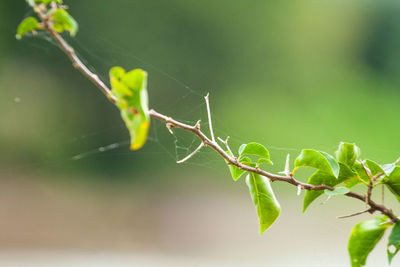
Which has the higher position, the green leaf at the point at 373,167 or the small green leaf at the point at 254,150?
the small green leaf at the point at 254,150

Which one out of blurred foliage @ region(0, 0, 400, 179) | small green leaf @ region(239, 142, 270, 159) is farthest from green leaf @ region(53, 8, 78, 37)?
blurred foliage @ region(0, 0, 400, 179)

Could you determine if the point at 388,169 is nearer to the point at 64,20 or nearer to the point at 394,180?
the point at 394,180

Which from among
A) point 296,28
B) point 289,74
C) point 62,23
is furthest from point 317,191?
point 296,28

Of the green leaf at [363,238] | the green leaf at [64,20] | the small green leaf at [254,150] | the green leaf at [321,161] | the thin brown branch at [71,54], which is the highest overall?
the green leaf at [64,20]

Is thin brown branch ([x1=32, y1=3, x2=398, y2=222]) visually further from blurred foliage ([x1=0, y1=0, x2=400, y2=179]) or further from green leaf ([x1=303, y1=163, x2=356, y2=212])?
blurred foliage ([x1=0, y1=0, x2=400, y2=179])

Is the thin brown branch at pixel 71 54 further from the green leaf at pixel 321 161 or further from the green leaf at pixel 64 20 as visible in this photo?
the green leaf at pixel 321 161

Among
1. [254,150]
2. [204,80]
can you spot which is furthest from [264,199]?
[204,80]

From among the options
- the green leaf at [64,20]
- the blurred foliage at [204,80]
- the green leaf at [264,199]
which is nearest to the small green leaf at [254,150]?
the green leaf at [264,199]
